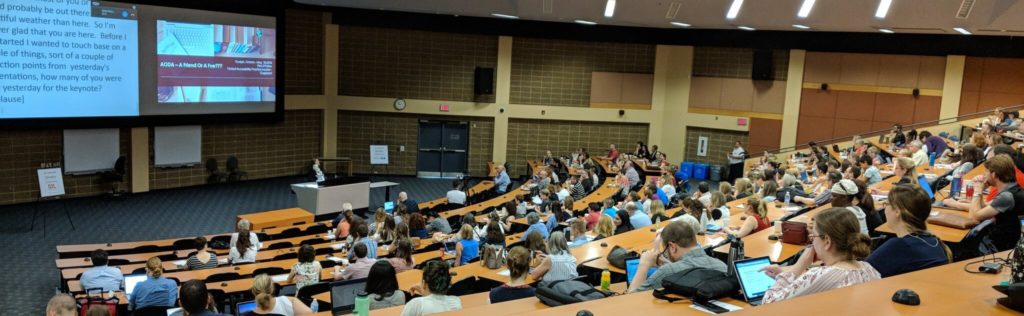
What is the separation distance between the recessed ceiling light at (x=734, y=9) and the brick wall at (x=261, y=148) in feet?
37.9

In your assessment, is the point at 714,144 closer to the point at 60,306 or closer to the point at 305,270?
the point at 305,270

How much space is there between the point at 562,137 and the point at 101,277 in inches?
650

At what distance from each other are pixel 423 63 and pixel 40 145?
392 inches

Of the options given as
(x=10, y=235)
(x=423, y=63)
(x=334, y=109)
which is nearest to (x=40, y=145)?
(x=10, y=235)

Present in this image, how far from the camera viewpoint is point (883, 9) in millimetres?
14898

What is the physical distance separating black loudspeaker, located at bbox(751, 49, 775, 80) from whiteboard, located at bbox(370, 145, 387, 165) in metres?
10.8

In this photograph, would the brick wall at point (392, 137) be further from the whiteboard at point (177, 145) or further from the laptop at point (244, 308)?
the laptop at point (244, 308)

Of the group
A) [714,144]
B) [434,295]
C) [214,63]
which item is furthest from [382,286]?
[714,144]

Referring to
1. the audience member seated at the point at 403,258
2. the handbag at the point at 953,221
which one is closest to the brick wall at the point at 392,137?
the audience member seated at the point at 403,258

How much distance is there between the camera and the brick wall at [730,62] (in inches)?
910

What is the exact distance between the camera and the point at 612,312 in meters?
3.85

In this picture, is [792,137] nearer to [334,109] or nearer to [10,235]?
[334,109]

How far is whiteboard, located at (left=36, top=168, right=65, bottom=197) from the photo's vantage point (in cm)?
1517

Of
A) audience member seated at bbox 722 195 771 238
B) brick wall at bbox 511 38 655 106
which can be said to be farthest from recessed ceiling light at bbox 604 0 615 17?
audience member seated at bbox 722 195 771 238
